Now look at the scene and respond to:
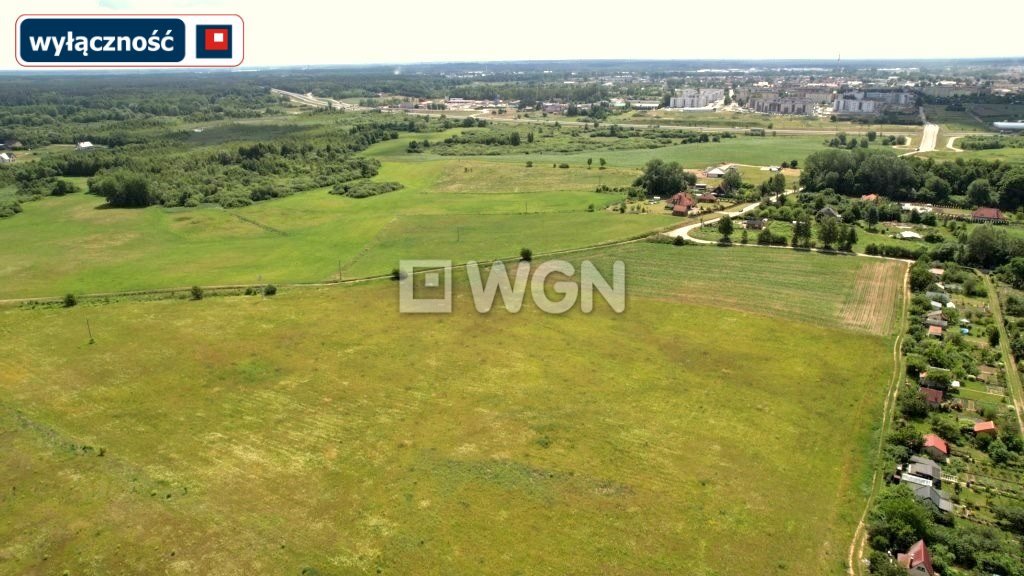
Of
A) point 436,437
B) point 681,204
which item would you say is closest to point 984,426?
point 436,437

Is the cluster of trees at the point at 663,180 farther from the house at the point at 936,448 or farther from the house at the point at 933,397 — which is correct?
the house at the point at 936,448

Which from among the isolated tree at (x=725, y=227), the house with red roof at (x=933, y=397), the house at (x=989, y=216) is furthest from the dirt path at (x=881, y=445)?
the house at (x=989, y=216)

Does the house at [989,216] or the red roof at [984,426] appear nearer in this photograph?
the red roof at [984,426]

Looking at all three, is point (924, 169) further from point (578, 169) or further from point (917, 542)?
point (917, 542)

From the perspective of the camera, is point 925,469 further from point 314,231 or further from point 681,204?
point 314,231

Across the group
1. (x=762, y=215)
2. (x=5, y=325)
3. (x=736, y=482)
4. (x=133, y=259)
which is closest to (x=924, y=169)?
(x=762, y=215)

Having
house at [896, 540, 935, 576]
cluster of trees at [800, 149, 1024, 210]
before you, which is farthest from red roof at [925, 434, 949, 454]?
cluster of trees at [800, 149, 1024, 210]
